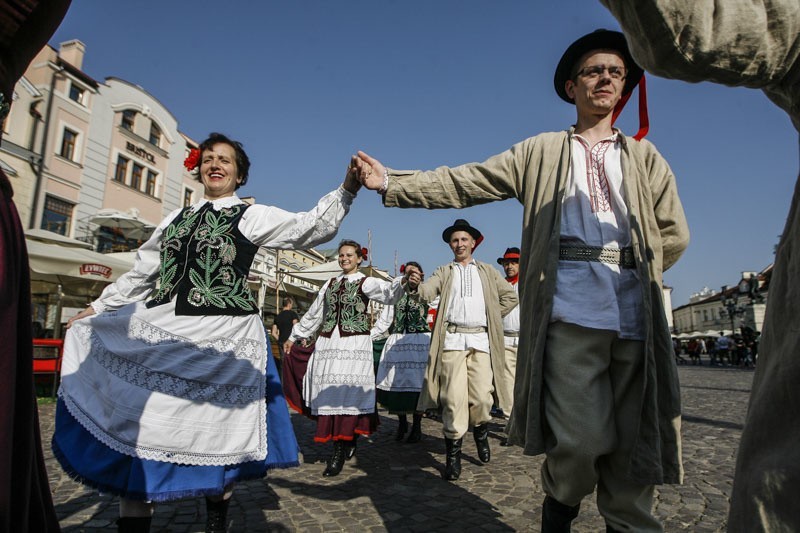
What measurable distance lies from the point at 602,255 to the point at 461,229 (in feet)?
11.6

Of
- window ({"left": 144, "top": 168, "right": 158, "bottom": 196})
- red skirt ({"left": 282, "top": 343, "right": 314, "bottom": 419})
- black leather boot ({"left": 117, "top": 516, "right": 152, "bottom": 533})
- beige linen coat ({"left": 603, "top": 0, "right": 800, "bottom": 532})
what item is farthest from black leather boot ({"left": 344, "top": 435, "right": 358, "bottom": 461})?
window ({"left": 144, "top": 168, "right": 158, "bottom": 196})

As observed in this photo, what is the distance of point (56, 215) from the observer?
830 inches

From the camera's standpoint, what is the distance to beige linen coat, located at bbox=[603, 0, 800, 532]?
2.51 ft

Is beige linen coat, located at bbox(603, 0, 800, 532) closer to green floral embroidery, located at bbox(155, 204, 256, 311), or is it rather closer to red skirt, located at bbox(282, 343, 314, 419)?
green floral embroidery, located at bbox(155, 204, 256, 311)

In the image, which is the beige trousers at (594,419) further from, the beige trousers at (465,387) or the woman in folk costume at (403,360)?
the woman in folk costume at (403,360)

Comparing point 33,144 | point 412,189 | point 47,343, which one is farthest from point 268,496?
point 33,144

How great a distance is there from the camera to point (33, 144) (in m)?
20.4

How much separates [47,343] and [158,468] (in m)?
7.67

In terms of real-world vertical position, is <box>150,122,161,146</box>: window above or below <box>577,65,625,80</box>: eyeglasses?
above

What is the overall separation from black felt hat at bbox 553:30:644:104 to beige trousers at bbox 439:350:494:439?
10.2 ft

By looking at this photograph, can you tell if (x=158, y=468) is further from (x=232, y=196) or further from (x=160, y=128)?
(x=160, y=128)

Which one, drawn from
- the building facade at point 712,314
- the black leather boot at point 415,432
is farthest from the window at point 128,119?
the building facade at point 712,314

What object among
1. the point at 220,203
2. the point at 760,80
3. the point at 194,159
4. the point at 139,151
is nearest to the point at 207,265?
the point at 220,203

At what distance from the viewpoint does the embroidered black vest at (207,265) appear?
8.94 feet
